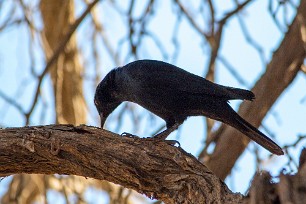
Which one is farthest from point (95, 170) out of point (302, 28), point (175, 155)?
point (302, 28)

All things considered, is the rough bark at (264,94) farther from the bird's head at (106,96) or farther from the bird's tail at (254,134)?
the bird's head at (106,96)

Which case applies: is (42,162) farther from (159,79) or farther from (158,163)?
(159,79)

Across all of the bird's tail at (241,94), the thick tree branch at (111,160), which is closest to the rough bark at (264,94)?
the bird's tail at (241,94)

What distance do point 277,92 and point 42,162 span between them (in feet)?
7.78

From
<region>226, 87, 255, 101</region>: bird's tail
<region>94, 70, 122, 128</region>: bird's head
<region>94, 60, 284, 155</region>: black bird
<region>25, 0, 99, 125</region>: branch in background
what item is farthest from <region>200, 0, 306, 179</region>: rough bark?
<region>25, 0, 99, 125</region>: branch in background

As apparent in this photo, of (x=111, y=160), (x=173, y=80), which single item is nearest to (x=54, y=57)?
(x=173, y=80)

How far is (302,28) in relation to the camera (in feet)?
19.2

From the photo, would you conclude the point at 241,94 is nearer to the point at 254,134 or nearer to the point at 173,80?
the point at 254,134

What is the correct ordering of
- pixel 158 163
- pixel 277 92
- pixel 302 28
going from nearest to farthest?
pixel 158 163 → pixel 302 28 → pixel 277 92

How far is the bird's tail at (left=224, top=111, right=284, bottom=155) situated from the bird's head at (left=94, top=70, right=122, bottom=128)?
1.55 m

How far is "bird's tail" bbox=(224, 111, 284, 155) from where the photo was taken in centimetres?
548

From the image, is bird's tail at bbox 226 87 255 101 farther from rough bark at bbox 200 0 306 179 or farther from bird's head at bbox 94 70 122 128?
bird's head at bbox 94 70 122 128

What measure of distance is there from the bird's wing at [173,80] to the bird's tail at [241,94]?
4cm

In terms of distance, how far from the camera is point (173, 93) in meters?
6.27
